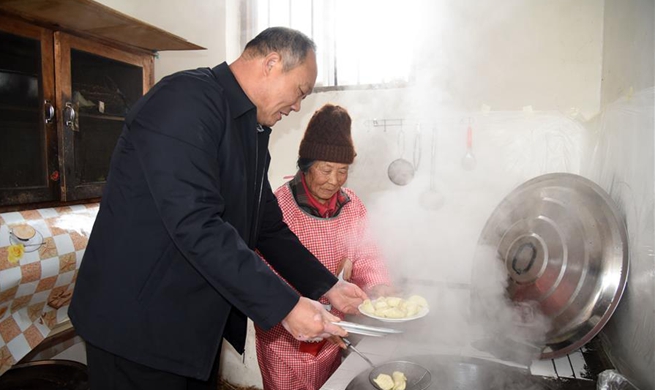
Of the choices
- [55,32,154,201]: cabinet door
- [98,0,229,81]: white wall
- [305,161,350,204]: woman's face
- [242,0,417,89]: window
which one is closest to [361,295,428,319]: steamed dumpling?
[305,161,350,204]: woman's face

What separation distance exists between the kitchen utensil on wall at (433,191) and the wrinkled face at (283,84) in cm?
128

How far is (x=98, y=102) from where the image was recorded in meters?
2.27

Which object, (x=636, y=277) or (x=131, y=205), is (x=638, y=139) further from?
(x=131, y=205)

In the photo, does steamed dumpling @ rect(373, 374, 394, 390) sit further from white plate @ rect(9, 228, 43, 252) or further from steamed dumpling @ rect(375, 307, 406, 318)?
white plate @ rect(9, 228, 43, 252)

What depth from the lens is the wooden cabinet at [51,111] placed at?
6.20ft

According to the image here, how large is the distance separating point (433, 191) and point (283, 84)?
4.61 feet

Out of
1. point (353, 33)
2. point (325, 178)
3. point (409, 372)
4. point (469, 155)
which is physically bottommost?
point (409, 372)

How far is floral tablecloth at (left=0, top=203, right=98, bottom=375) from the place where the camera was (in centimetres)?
182

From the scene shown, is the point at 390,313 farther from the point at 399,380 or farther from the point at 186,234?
the point at 186,234

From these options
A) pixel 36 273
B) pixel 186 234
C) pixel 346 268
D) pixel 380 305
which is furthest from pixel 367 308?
pixel 36 273

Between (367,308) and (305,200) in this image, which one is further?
(305,200)

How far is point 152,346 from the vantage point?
45.9 inches

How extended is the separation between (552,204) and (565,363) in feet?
1.69

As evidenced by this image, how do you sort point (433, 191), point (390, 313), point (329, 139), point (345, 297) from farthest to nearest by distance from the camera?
point (433, 191) < point (329, 139) < point (345, 297) < point (390, 313)
